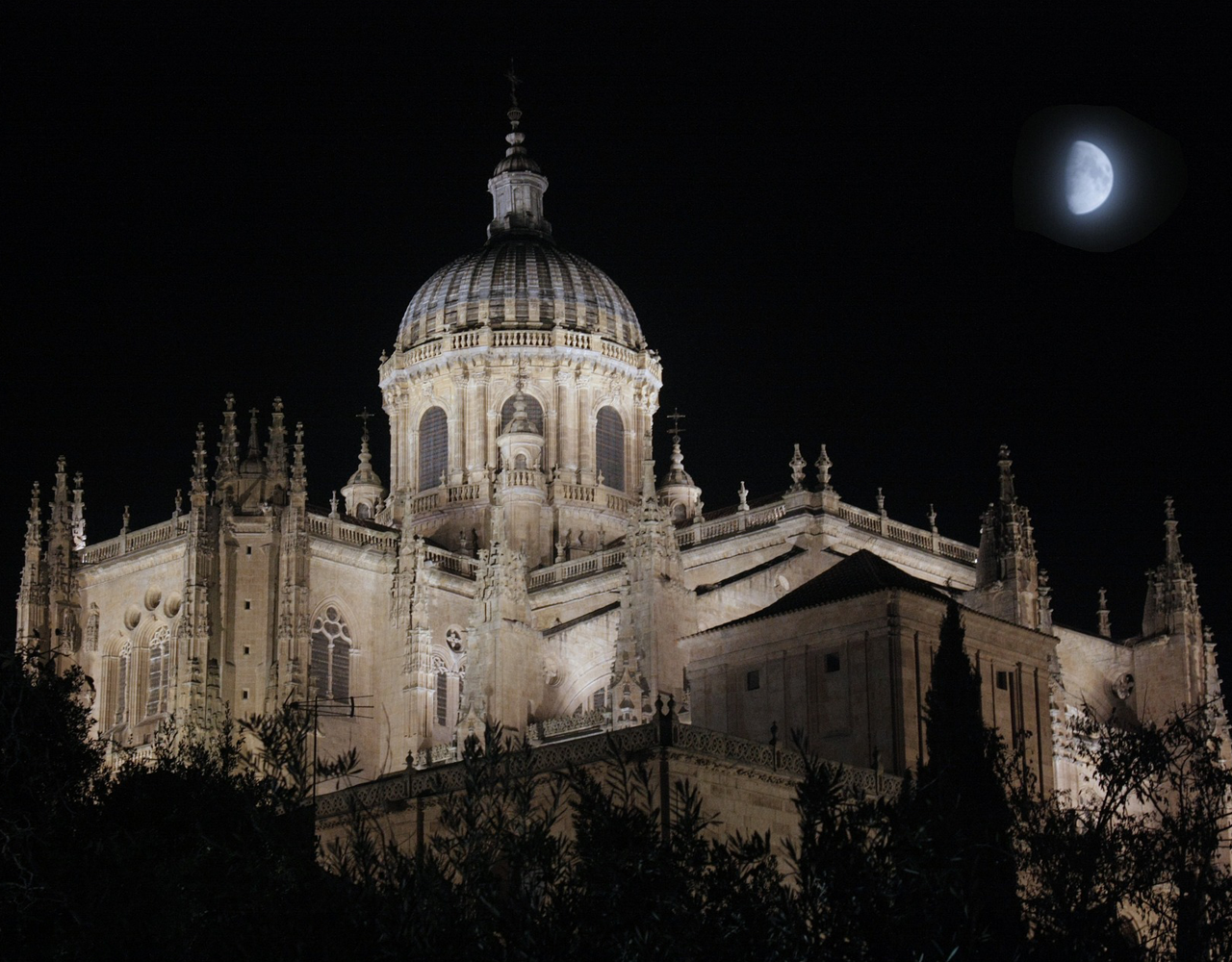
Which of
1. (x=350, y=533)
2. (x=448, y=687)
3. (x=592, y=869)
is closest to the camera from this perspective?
(x=592, y=869)

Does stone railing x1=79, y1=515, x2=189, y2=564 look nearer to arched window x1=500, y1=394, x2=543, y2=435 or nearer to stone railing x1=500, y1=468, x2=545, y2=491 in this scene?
stone railing x1=500, y1=468, x2=545, y2=491

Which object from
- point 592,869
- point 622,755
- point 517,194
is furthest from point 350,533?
point 592,869

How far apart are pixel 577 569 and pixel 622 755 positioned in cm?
2419

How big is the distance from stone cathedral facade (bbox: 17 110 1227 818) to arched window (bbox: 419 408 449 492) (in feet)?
0.33

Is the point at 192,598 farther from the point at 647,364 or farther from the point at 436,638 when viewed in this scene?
the point at 647,364

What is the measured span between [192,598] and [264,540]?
9.17ft

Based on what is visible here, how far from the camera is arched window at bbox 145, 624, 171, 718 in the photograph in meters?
66.0

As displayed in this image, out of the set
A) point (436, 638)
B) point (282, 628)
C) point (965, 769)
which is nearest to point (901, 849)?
point (965, 769)

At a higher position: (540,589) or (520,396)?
(520,396)

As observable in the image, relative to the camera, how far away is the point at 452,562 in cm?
7075

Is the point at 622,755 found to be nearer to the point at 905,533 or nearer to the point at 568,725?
the point at 568,725

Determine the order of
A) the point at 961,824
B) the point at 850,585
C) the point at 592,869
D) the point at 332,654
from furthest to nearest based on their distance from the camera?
the point at 332,654, the point at 850,585, the point at 961,824, the point at 592,869

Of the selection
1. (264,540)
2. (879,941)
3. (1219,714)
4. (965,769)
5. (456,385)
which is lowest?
(879,941)

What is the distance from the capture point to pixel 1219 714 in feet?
A: 220
